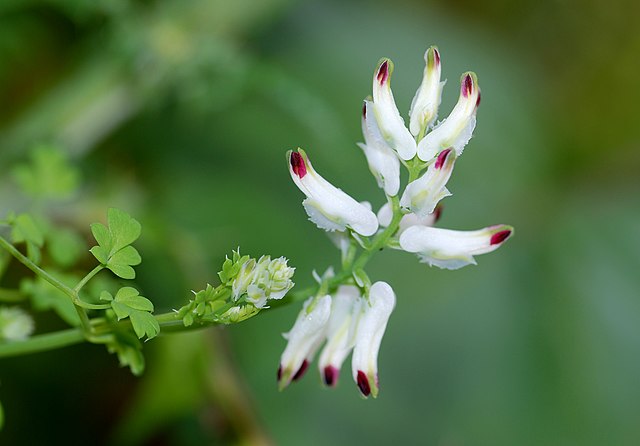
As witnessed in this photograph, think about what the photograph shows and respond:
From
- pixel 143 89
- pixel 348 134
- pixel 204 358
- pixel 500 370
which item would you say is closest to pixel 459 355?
pixel 500 370

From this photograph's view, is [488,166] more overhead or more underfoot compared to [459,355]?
more overhead

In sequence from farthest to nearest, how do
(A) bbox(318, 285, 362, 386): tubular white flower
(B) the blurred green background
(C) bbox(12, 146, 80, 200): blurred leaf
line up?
(B) the blurred green background, (C) bbox(12, 146, 80, 200): blurred leaf, (A) bbox(318, 285, 362, 386): tubular white flower

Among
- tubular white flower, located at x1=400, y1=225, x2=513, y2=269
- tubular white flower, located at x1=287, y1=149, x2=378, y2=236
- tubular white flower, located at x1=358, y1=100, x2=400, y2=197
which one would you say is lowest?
tubular white flower, located at x1=287, y1=149, x2=378, y2=236

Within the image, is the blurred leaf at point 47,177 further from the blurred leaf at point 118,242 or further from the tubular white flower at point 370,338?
the tubular white flower at point 370,338

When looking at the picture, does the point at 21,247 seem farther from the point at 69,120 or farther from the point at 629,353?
the point at 629,353

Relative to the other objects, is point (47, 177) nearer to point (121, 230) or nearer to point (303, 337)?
point (121, 230)

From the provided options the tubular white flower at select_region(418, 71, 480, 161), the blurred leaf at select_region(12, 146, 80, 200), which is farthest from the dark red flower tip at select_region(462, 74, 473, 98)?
the blurred leaf at select_region(12, 146, 80, 200)

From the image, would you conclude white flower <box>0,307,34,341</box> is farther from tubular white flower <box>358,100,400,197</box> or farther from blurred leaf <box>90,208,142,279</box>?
tubular white flower <box>358,100,400,197</box>
